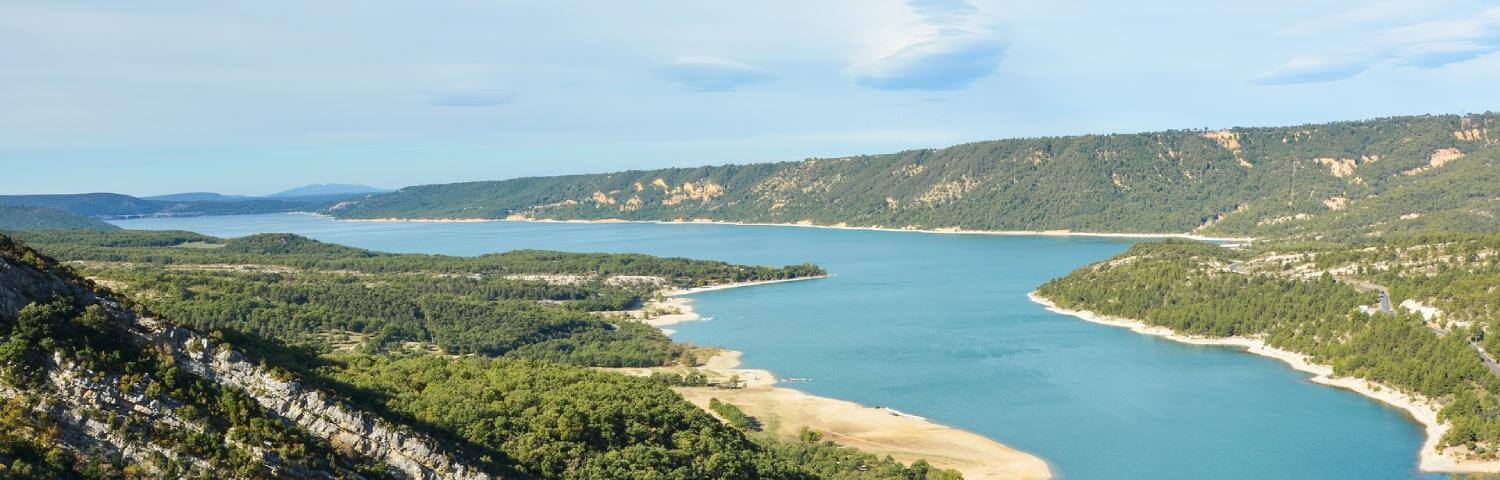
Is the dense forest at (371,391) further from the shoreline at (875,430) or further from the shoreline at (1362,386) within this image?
the shoreline at (1362,386)

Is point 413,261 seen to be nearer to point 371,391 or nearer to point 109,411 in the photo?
point 371,391

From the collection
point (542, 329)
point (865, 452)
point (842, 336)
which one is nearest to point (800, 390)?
point (865, 452)

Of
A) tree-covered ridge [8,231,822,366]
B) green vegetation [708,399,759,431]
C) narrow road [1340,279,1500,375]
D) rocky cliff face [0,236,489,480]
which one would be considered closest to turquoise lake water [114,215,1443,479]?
narrow road [1340,279,1500,375]

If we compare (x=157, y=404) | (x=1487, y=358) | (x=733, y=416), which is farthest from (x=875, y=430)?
(x=157, y=404)

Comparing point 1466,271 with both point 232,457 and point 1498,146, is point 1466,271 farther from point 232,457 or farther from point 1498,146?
point 1498,146

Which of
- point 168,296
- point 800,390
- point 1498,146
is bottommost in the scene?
point 800,390

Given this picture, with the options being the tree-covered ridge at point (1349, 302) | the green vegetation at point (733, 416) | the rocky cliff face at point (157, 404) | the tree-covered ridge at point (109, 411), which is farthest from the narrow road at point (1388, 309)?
the tree-covered ridge at point (109, 411)
